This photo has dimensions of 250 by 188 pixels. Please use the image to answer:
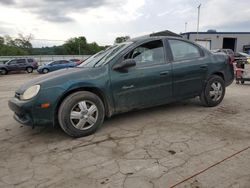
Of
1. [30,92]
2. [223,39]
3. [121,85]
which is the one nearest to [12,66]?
[30,92]

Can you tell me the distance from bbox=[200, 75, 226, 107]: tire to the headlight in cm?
332

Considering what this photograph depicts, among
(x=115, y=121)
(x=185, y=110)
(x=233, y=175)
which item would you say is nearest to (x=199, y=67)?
(x=185, y=110)

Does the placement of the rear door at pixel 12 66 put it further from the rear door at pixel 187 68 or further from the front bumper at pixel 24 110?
the rear door at pixel 187 68

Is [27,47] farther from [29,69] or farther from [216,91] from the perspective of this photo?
[216,91]

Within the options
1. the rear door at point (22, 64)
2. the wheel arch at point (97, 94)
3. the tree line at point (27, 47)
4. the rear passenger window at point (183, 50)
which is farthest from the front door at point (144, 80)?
the tree line at point (27, 47)

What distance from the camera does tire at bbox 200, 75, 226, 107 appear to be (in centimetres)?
520

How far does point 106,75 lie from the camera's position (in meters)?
4.05

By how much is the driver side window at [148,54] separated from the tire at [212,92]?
131 cm

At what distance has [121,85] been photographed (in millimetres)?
4121

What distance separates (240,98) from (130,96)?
3.69 meters

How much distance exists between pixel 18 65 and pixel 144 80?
23099mm

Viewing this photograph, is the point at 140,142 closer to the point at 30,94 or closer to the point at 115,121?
the point at 115,121

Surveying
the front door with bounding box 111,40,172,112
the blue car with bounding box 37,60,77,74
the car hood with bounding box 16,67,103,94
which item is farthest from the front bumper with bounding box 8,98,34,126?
the blue car with bounding box 37,60,77,74

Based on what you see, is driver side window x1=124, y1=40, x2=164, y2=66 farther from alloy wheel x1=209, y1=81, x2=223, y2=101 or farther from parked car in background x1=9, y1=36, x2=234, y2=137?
alloy wheel x1=209, y1=81, x2=223, y2=101
